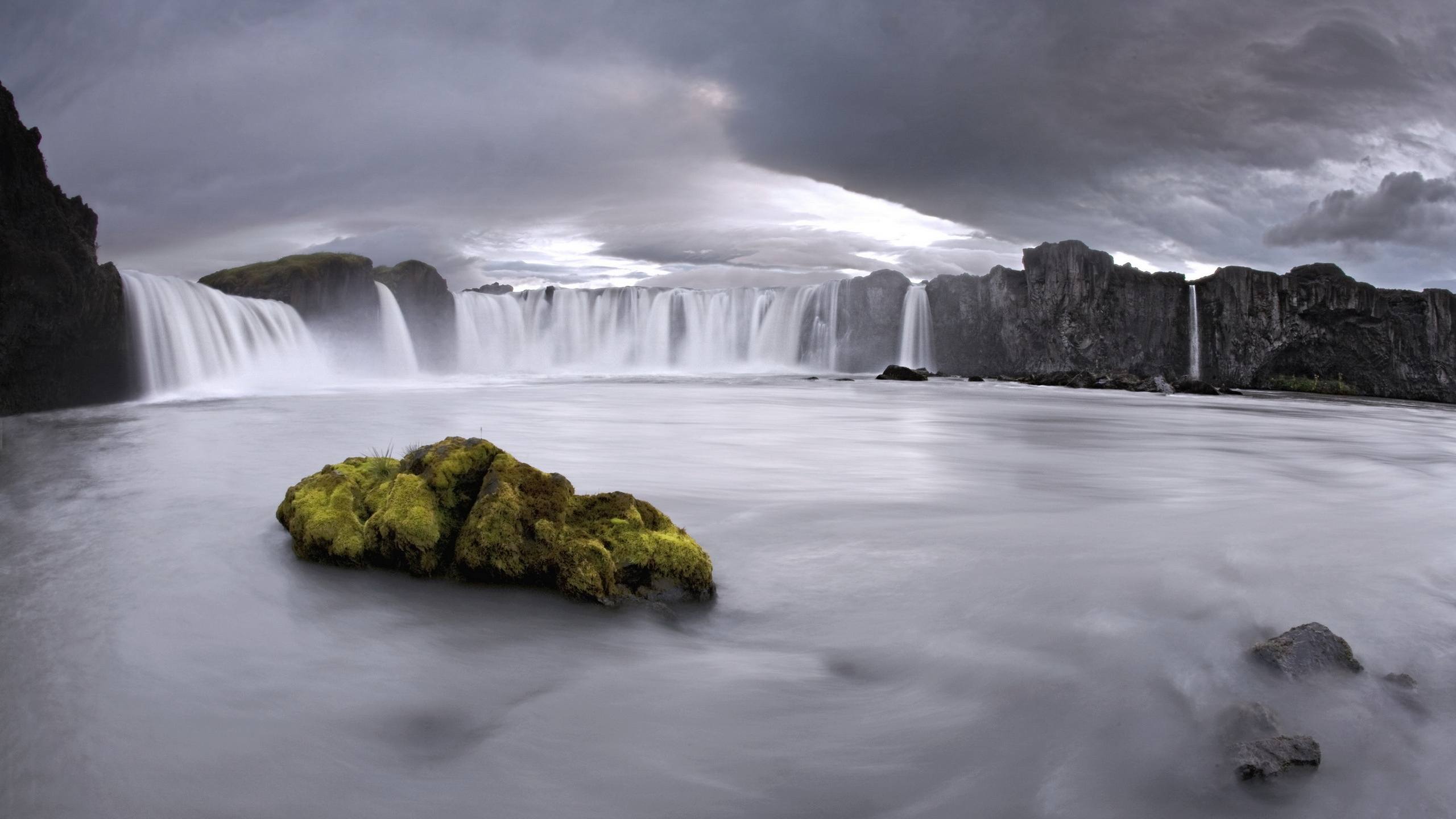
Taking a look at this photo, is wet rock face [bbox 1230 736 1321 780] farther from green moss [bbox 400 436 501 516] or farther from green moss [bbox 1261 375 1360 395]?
green moss [bbox 1261 375 1360 395]

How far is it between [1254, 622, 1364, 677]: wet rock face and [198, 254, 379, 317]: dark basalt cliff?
55.6 meters

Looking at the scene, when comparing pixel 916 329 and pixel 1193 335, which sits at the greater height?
pixel 916 329

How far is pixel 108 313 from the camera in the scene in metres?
25.8

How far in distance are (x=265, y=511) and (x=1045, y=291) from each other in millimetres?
63387

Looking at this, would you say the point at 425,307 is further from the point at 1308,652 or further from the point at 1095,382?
the point at 1308,652

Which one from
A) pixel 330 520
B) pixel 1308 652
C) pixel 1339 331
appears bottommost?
pixel 1308 652

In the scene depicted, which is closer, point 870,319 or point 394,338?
point 394,338

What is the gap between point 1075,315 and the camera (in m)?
62.5

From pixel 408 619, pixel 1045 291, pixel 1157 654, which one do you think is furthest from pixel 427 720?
pixel 1045 291

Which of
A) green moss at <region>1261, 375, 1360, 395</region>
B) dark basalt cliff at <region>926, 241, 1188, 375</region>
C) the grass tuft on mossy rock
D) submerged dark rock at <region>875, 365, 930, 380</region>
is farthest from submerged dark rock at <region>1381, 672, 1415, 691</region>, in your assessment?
dark basalt cliff at <region>926, 241, 1188, 375</region>

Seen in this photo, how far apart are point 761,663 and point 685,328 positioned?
6854 cm

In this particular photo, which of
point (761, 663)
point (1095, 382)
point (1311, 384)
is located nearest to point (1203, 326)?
point (1311, 384)

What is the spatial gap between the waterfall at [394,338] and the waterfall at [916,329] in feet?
132

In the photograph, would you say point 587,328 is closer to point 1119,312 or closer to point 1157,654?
point 1119,312
